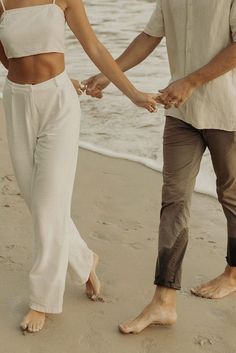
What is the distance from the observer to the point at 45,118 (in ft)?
11.0

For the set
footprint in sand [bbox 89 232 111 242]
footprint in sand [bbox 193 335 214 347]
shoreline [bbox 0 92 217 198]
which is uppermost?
footprint in sand [bbox 193 335 214 347]

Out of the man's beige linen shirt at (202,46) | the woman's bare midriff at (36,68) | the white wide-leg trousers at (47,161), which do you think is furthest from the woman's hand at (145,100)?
the woman's bare midriff at (36,68)

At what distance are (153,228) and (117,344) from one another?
1472 millimetres

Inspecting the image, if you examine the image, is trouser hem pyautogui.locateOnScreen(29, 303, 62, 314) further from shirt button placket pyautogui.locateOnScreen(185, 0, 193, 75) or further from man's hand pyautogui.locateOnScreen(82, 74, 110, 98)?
shirt button placket pyautogui.locateOnScreen(185, 0, 193, 75)

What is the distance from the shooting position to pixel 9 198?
5.20 metres

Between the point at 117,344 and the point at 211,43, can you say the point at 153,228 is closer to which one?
the point at 117,344

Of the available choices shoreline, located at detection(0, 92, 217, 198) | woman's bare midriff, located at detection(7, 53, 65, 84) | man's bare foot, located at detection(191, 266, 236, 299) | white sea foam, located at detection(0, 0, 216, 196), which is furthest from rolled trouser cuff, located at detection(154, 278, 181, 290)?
shoreline, located at detection(0, 92, 217, 198)

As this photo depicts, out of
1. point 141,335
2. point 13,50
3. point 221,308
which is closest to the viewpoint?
point 13,50

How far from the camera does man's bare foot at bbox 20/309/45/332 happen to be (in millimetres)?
3520

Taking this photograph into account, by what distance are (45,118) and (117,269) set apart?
1.23 metres

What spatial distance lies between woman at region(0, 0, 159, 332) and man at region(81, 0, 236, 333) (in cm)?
34

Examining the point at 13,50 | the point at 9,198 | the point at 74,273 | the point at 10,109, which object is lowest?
the point at 9,198

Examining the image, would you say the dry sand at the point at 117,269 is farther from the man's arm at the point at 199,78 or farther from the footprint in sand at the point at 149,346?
the man's arm at the point at 199,78

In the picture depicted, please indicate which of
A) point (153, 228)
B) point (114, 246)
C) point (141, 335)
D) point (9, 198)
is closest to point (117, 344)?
point (141, 335)
